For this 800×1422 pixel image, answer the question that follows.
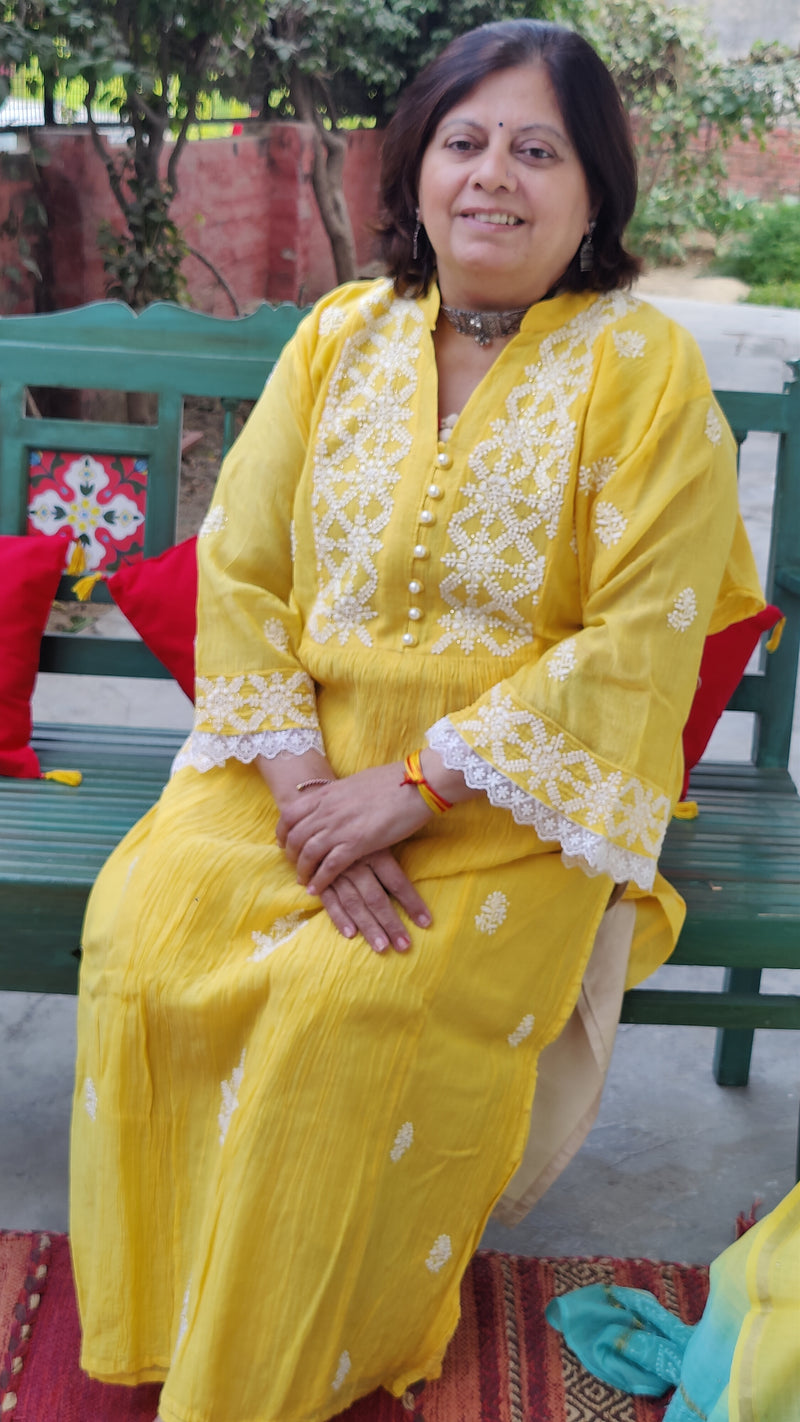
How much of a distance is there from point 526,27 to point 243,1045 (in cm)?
128

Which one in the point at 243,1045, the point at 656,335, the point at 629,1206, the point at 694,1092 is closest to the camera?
the point at 243,1045

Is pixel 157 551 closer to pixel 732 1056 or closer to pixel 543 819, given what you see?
pixel 543 819

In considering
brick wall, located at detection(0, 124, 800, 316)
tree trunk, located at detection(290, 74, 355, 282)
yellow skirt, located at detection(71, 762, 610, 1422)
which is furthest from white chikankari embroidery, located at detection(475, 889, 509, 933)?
tree trunk, located at detection(290, 74, 355, 282)

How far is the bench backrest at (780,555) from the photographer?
2314 millimetres

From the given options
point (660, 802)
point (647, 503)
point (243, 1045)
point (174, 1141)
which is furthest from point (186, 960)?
point (647, 503)

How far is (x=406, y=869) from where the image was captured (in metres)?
1.74

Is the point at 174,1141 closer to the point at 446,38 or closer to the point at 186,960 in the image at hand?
the point at 186,960

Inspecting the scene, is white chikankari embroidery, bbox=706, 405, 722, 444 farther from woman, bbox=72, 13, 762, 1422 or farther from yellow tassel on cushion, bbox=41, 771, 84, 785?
yellow tassel on cushion, bbox=41, 771, 84, 785

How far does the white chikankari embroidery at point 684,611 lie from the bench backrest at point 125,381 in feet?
3.10

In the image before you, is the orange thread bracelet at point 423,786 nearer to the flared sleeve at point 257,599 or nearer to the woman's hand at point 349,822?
the woman's hand at point 349,822

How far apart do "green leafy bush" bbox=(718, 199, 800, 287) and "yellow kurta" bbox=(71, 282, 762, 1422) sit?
50.4 feet

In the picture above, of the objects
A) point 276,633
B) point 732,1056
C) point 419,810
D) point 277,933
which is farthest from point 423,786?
point 732,1056

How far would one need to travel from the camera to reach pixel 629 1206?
226cm

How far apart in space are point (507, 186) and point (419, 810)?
765 mm
